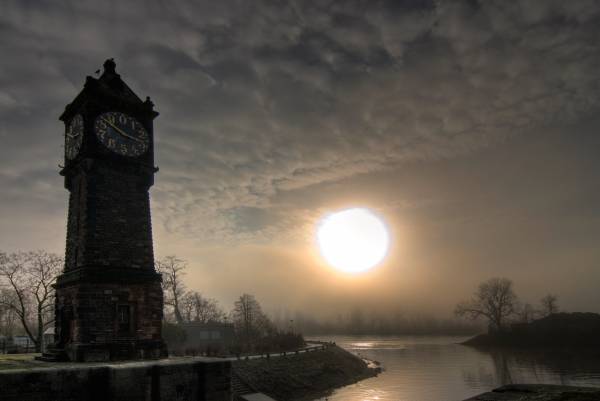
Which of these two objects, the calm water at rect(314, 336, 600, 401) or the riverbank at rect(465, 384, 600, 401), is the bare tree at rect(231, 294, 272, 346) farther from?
the riverbank at rect(465, 384, 600, 401)

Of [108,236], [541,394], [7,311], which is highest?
[108,236]

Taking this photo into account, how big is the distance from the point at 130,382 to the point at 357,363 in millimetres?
44651

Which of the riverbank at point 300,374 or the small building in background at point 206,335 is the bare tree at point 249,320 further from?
the riverbank at point 300,374

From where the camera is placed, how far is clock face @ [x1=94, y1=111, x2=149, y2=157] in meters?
24.1

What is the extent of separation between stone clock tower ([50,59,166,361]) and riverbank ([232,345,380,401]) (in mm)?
17055

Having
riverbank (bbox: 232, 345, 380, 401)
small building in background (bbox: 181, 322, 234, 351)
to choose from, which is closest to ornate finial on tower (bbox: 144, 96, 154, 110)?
riverbank (bbox: 232, 345, 380, 401)

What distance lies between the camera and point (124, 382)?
17266 mm

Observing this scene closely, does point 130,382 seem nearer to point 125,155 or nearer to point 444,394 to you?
point 125,155

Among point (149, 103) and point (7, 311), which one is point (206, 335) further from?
point (7, 311)

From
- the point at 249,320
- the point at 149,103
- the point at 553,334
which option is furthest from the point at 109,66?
the point at 553,334

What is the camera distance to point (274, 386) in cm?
3919

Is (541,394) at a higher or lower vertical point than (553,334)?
higher

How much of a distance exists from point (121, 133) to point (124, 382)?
13827 mm

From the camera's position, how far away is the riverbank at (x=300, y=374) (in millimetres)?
38394
